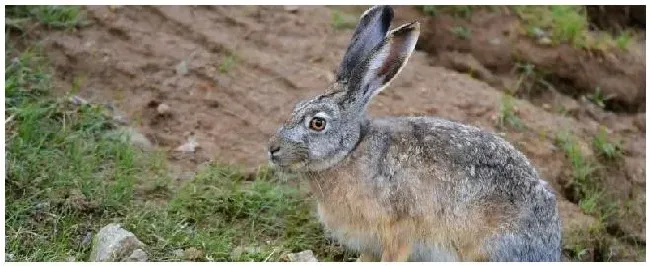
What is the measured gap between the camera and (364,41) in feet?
15.1

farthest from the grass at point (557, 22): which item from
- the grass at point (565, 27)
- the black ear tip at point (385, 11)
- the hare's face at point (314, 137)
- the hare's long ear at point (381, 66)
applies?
the hare's face at point (314, 137)

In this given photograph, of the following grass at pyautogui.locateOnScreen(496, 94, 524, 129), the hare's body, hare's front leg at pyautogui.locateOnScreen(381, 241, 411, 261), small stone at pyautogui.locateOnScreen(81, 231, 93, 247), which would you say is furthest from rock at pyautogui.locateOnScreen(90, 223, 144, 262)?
grass at pyautogui.locateOnScreen(496, 94, 524, 129)

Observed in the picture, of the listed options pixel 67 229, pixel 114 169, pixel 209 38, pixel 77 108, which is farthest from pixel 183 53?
pixel 67 229

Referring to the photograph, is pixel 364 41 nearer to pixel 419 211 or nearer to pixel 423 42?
pixel 419 211

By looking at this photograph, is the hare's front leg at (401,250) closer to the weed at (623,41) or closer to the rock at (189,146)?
the rock at (189,146)

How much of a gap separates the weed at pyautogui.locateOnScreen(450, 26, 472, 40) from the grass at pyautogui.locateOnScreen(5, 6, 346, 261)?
7.07ft

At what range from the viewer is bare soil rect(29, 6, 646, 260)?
593 centimetres

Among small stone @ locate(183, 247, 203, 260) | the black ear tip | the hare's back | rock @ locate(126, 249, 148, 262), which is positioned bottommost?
small stone @ locate(183, 247, 203, 260)

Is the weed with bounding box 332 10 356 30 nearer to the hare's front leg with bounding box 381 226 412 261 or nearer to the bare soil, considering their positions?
the bare soil

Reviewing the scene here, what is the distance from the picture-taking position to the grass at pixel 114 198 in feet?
15.4

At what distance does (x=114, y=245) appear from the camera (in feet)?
14.6

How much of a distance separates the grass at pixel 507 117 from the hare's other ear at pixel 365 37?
1752 mm

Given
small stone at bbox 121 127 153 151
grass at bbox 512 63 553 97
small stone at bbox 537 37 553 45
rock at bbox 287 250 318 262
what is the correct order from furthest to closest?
small stone at bbox 537 37 553 45 → grass at bbox 512 63 553 97 → small stone at bbox 121 127 153 151 → rock at bbox 287 250 318 262

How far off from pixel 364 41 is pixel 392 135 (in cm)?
44
